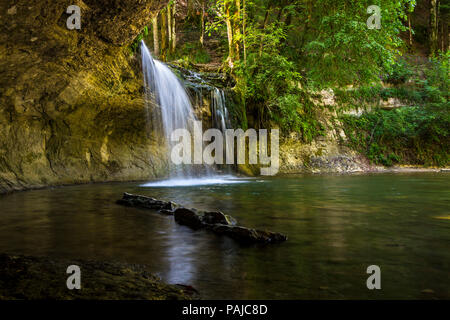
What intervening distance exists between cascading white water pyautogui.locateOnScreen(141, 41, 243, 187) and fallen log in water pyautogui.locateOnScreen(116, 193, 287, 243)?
235 inches

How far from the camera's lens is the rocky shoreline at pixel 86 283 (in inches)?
83.2

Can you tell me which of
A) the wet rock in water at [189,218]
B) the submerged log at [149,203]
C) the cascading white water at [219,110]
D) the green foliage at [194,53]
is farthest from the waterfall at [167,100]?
the green foliage at [194,53]

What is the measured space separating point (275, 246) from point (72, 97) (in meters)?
9.04

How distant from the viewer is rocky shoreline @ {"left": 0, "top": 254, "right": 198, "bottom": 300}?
211 cm

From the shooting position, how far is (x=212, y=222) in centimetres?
444

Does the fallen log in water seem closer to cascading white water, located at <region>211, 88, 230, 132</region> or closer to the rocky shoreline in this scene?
the rocky shoreline

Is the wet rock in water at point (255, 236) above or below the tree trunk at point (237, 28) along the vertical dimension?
below

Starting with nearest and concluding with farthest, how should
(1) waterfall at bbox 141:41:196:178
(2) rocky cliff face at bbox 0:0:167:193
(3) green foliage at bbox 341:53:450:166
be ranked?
(2) rocky cliff face at bbox 0:0:167:193
(1) waterfall at bbox 141:41:196:178
(3) green foliage at bbox 341:53:450:166

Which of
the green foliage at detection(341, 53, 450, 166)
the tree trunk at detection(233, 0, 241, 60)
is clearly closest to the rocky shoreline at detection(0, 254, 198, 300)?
the tree trunk at detection(233, 0, 241, 60)

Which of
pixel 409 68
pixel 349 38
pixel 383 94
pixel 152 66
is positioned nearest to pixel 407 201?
pixel 349 38

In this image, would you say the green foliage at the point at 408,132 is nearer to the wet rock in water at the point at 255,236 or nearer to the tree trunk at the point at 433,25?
the tree trunk at the point at 433,25

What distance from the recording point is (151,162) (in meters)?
13.6

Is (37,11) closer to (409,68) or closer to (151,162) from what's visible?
(151,162)

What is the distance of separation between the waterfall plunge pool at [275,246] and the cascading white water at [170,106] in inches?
267
